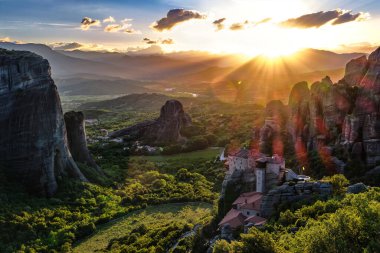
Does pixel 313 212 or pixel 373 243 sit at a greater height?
pixel 373 243

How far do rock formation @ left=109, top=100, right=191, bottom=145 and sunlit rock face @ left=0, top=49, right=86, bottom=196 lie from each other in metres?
64.5

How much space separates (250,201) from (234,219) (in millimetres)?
2580

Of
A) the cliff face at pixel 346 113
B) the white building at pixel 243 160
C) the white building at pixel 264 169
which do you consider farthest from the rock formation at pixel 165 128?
the white building at pixel 264 169

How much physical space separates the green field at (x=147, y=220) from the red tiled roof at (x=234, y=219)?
11132 millimetres

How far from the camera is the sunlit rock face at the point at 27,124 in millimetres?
64375

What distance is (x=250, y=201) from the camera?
135 feet

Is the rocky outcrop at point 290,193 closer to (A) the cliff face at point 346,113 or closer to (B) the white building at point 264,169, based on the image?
(B) the white building at point 264,169

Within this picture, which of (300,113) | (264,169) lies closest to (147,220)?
(264,169)

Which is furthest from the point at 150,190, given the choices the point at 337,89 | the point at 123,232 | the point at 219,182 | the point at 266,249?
the point at 266,249

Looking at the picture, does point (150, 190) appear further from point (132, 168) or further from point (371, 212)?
point (371, 212)

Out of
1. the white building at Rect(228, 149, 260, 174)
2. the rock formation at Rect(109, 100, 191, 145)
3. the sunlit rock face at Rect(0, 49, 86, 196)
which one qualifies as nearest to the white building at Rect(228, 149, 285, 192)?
the white building at Rect(228, 149, 260, 174)

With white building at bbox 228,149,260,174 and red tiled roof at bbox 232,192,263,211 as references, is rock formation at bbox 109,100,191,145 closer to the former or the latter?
white building at bbox 228,149,260,174

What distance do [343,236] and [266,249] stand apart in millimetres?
4615

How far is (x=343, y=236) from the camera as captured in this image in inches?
975
